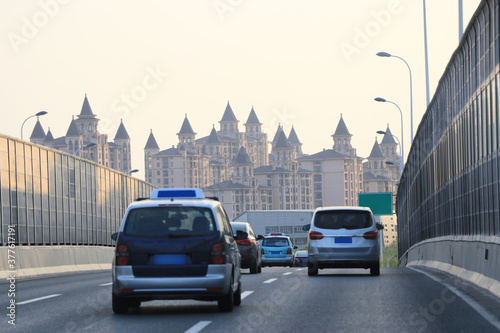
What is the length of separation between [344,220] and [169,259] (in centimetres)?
1150

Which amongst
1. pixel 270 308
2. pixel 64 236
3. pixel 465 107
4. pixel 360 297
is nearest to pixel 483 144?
pixel 465 107

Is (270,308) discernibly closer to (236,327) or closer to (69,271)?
(236,327)

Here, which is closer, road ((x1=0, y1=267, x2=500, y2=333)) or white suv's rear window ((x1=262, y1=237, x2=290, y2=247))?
road ((x1=0, y1=267, x2=500, y2=333))

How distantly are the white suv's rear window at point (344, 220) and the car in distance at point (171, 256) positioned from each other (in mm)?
10791

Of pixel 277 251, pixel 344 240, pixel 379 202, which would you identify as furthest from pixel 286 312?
pixel 379 202

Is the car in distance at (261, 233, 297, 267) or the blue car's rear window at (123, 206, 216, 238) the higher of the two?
the blue car's rear window at (123, 206, 216, 238)

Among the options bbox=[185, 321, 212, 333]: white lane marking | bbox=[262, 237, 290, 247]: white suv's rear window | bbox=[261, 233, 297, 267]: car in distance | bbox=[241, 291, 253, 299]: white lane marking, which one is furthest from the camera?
bbox=[262, 237, 290, 247]: white suv's rear window

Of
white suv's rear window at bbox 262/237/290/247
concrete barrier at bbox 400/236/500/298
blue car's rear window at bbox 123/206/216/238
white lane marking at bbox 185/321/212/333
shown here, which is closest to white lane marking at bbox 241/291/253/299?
blue car's rear window at bbox 123/206/216/238

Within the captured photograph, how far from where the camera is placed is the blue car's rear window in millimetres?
12094

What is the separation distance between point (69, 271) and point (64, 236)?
632 cm

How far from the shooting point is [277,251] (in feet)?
148

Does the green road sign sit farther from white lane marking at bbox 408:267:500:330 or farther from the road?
white lane marking at bbox 408:267:500:330

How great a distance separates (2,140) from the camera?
29250 millimetres

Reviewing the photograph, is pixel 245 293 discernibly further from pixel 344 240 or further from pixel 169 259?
pixel 344 240
